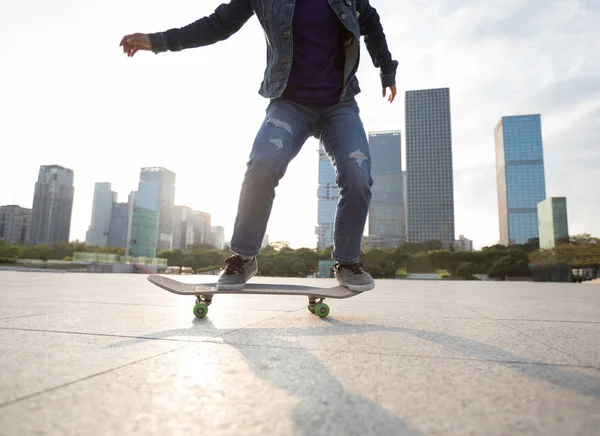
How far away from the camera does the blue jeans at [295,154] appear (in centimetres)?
214

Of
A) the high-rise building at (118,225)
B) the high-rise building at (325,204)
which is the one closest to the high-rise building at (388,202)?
the high-rise building at (325,204)

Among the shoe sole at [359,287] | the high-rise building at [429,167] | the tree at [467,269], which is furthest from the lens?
the high-rise building at [429,167]

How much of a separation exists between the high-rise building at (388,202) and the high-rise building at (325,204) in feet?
46.0

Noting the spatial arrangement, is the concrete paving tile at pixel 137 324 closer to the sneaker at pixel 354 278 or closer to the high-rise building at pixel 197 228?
the sneaker at pixel 354 278

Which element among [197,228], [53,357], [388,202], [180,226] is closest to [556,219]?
[388,202]

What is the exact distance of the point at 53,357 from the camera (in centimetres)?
96

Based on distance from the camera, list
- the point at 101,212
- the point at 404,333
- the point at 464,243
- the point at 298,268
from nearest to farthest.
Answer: the point at 404,333 < the point at 298,268 < the point at 101,212 < the point at 464,243

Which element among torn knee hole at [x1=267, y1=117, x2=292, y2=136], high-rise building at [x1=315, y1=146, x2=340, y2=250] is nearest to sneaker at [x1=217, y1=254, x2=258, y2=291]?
torn knee hole at [x1=267, y1=117, x2=292, y2=136]

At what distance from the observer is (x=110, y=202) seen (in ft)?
346

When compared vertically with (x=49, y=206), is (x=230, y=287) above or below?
below

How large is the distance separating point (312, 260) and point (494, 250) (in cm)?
2569

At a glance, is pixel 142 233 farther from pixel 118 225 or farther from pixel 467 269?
pixel 467 269

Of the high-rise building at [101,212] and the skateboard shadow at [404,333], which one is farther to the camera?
the high-rise building at [101,212]

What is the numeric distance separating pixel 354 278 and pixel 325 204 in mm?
106874
